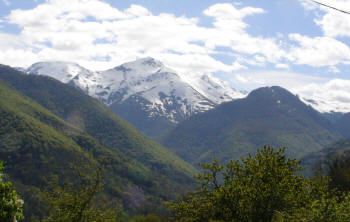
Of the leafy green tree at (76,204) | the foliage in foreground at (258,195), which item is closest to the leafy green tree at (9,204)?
the leafy green tree at (76,204)

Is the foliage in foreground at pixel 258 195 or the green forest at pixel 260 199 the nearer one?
the green forest at pixel 260 199

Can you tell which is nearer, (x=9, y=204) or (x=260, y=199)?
(x=9, y=204)

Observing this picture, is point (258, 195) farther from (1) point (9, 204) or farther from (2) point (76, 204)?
(1) point (9, 204)

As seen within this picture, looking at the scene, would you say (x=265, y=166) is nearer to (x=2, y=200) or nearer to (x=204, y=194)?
(x=204, y=194)

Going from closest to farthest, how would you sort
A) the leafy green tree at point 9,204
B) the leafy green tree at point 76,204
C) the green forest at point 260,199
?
1. the leafy green tree at point 9,204
2. the green forest at point 260,199
3. the leafy green tree at point 76,204

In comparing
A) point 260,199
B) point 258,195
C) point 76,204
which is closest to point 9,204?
point 76,204

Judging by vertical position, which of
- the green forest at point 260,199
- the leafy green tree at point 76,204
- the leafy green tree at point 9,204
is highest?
the green forest at point 260,199

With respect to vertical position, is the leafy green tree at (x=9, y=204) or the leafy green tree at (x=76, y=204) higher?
the leafy green tree at (x=9, y=204)

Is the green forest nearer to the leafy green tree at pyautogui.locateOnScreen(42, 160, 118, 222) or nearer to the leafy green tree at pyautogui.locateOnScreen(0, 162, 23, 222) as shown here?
the leafy green tree at pyautogui.locateOnScreen(42, 160, 118, 222)

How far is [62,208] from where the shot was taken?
38.6 metres

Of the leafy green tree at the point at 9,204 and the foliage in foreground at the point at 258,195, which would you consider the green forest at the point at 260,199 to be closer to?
the foliage in foreground at the point at 258,195

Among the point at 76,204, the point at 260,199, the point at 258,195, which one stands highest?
the point at 258,195

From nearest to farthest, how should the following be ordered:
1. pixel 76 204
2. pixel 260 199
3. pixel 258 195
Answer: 1. pixel 258 195
2. pixel 260 199
3. pixel 76 204

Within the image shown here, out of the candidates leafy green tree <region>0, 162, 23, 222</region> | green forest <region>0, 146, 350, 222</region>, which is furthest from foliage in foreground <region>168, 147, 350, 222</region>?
leafy green tree <region>0, 162, 23, 222</region>
